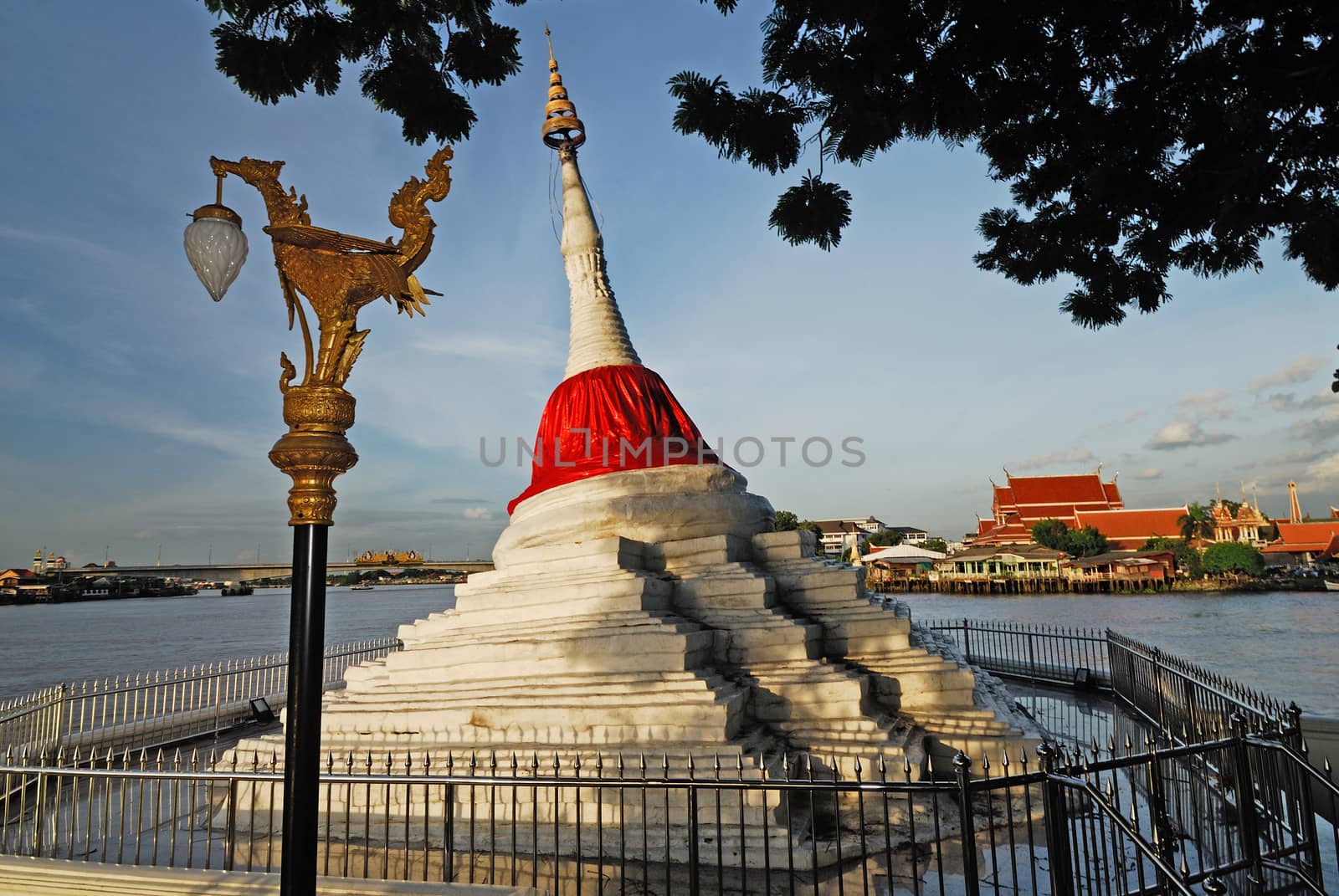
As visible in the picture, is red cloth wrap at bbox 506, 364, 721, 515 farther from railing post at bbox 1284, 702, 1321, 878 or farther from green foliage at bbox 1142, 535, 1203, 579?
green foliage at bbox 1142, 535, 1203, 579

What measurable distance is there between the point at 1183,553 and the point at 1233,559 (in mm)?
2672

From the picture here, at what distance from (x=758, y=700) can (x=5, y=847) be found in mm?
6793

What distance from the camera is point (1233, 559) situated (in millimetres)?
49219

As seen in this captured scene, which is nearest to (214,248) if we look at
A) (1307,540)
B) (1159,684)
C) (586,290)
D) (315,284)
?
(315,284)

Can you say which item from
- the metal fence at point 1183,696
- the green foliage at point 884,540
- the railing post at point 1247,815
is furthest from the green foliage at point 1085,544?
the railing post at point 1247,815

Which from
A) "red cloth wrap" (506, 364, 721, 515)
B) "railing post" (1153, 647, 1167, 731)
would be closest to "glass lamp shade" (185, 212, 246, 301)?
"red cloth wrap" (506, 364, 721, 515)

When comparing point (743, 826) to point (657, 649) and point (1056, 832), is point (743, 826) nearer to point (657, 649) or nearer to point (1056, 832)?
point (1056, 832)

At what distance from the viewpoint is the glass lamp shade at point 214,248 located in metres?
3.15

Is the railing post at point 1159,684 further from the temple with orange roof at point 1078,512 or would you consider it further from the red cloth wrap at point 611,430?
the temple with orange roof at point 1078,512

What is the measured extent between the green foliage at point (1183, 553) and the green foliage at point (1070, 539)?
117 inches

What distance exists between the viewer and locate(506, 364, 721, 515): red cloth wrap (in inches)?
489

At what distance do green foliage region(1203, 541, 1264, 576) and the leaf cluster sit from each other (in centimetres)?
5808

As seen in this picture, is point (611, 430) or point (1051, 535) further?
point (1051, 535)

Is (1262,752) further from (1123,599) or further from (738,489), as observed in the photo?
(1123,599)
